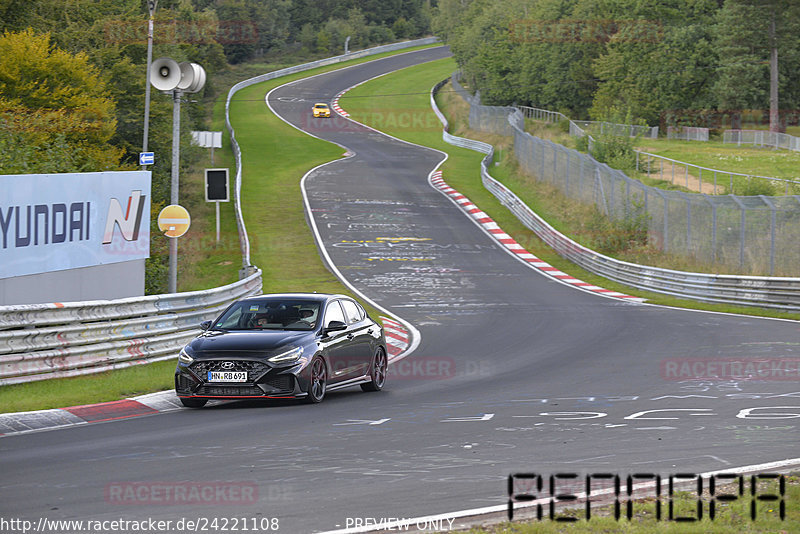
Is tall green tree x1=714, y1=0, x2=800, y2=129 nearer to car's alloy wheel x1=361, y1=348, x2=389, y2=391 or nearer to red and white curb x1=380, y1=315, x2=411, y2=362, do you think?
red and white curb x1=380, y1=315, x2=411, y2=362

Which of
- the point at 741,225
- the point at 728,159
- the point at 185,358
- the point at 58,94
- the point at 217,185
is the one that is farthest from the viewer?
the point at 728,159

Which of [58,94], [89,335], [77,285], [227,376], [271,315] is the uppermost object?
[58,94]

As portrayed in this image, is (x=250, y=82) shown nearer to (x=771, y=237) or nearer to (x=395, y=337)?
(x=771, y=237)

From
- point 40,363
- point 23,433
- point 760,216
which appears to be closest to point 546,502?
point 23,433

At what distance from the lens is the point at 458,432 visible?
10.6m

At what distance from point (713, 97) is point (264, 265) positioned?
185ft

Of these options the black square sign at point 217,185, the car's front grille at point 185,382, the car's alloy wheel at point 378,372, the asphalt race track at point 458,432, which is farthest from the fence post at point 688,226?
the car's front grille at point 185,382

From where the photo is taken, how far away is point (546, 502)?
276 inches

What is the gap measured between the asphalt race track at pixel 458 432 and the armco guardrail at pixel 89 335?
288cm

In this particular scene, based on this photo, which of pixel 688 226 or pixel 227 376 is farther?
pixel 688 226

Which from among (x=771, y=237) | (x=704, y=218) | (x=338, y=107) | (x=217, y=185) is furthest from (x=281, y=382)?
(x=338, y=107)

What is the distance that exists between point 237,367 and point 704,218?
875 inches

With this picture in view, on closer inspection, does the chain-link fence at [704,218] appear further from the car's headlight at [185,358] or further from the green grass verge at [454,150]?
the car's headlight at [185,358]

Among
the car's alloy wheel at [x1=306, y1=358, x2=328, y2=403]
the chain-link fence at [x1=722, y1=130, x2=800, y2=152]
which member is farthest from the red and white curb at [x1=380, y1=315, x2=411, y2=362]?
the chain-link fence at [x1=722, y1=130, x2=800, y2=152]
